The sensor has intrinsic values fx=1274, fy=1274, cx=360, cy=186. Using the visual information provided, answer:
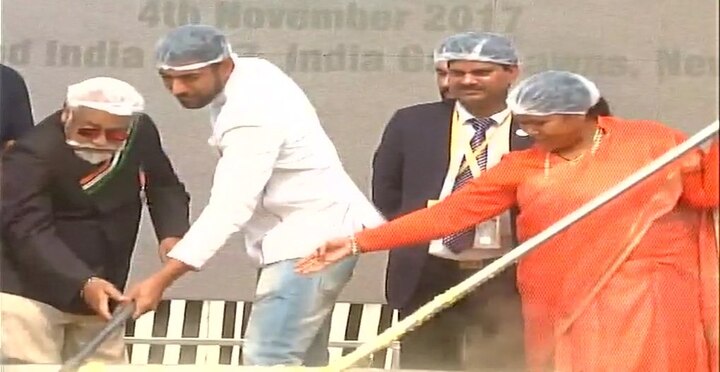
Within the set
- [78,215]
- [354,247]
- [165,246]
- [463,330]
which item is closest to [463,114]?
[354,247]

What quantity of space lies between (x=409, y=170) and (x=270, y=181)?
Answer: 11.7 inches

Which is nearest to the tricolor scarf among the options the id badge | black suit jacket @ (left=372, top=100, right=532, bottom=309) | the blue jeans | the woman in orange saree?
the blue jeans

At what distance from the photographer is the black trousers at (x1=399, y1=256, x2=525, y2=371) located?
8.71 ft

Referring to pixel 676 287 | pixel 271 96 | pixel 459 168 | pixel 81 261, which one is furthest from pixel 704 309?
pixel 81 261

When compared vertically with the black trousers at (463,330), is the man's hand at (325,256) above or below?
above

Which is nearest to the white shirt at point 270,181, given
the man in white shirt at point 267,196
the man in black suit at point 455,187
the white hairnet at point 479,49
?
the man in white shirt at point 267,196

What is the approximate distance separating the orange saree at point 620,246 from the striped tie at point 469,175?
3.6 inches

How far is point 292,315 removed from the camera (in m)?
2.62

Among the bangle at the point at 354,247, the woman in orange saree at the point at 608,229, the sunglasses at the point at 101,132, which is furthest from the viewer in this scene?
the sunglasses at the point at 101,132

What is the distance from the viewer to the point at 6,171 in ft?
8.86

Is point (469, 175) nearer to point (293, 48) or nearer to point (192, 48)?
point (293, 48)

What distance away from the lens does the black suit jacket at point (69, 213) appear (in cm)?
268

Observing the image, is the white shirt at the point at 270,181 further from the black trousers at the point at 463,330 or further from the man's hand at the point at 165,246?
the black trousers at the point at 463,330

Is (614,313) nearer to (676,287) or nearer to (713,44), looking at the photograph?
(676,287)
